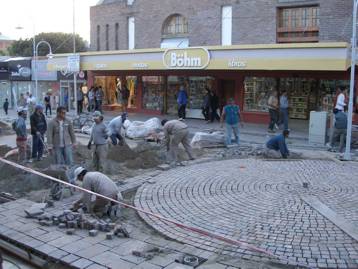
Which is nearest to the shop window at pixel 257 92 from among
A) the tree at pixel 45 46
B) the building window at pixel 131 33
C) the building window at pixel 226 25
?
the building window at pixel 226 25

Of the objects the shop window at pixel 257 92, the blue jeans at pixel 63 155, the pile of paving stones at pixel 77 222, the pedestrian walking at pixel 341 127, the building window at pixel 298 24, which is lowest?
the pile of paving stones at pixel 77 222

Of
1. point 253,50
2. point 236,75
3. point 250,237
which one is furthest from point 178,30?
point 250,237

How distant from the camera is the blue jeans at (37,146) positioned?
44.5 ft

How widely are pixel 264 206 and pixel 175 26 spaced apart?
22032mm

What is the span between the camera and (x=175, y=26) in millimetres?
29172

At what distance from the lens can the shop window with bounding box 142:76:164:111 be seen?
27312mm

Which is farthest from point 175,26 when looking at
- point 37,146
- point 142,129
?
point 37,146

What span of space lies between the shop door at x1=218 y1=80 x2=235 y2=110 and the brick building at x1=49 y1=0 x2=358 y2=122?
0.18 ft

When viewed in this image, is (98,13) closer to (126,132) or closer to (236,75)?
(236,75)

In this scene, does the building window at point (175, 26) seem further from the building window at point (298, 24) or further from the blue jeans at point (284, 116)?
the blue jeans at point (284, 116)

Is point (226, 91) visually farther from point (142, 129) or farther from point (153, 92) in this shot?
point (142, 129)

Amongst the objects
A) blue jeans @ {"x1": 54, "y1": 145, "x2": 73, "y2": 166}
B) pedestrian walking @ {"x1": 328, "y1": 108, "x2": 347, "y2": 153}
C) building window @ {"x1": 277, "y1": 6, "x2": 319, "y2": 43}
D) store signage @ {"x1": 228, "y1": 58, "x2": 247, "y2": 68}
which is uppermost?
building window @ {"x1": 277, "y1": 6, "x2": 319, "y2": 43}

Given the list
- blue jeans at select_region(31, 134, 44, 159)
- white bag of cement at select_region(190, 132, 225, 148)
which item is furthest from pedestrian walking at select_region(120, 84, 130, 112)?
blue jeans at select_region(31, 134, 44, 159)

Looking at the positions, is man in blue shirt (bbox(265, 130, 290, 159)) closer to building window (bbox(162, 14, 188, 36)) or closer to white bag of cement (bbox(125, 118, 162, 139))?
white bag of cement (bbox(125, 118, 162, 139))
